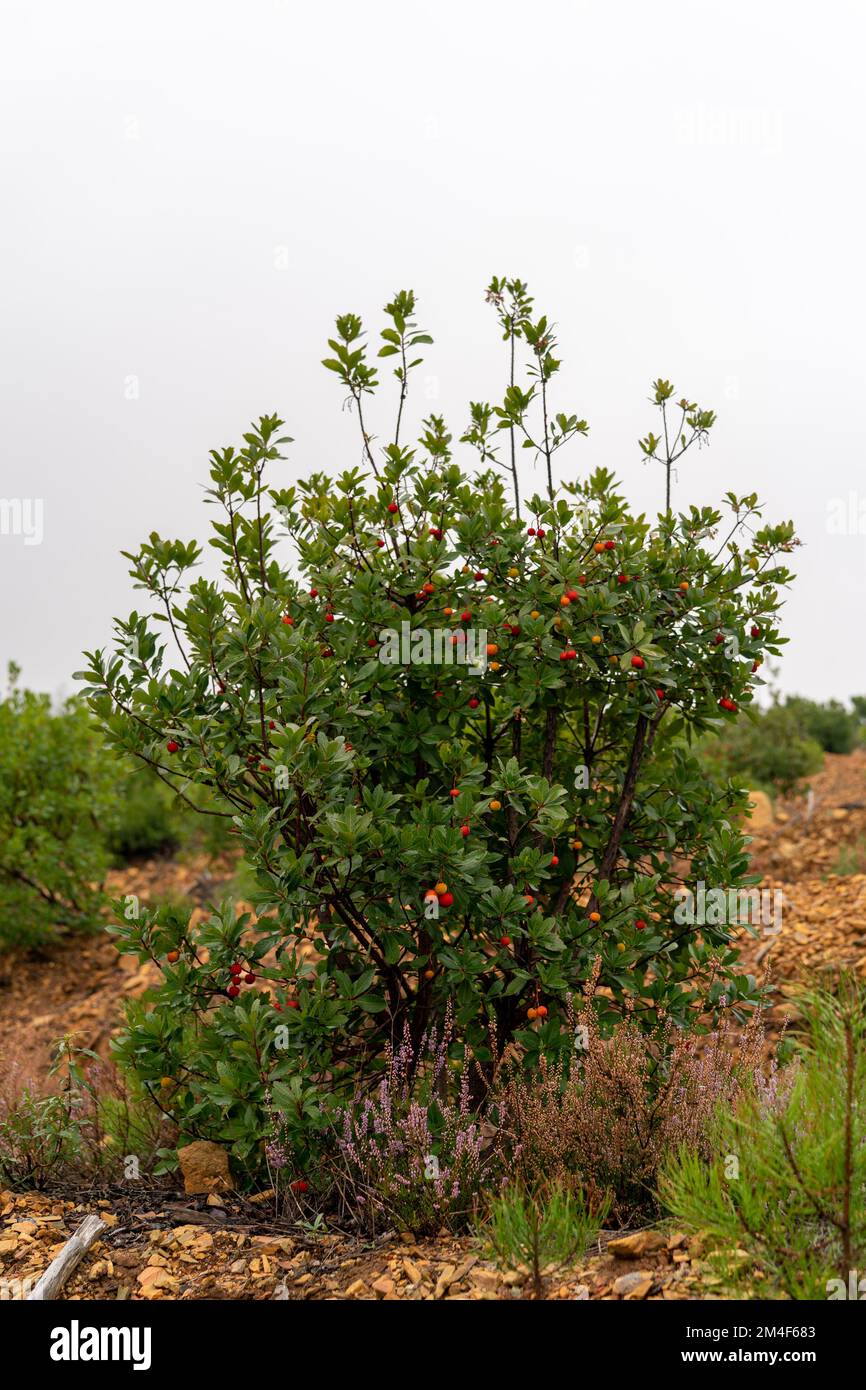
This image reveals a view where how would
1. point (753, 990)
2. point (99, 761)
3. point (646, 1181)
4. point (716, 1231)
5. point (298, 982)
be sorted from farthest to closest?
point (99, 761) < point (753, 990) < point (298, 982) < point (646, 1181) < point (716, 1231)

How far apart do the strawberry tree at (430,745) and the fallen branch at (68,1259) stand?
561mm

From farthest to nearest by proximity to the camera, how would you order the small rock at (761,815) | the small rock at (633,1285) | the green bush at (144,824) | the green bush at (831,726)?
the green bush at (831,726) → the green bush at (144,824) → the small rock at (761,815) → the small rock at (633,1285)

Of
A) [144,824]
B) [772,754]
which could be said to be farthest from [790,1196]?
[144,824]

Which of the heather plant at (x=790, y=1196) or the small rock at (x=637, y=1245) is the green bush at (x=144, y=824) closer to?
the small rock at (x=637, y=1245)

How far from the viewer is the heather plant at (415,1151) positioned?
13.7 feet

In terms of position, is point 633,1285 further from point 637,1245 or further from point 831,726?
point 831,726

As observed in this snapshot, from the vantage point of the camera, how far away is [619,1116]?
430 centimetres

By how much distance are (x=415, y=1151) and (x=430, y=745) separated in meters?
1.57

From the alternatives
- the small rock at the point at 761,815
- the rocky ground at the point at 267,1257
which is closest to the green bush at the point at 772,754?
the small rock at the point at 761,815

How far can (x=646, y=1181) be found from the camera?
421cm

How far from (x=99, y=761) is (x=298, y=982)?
23.5 ft

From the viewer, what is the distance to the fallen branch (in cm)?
393
